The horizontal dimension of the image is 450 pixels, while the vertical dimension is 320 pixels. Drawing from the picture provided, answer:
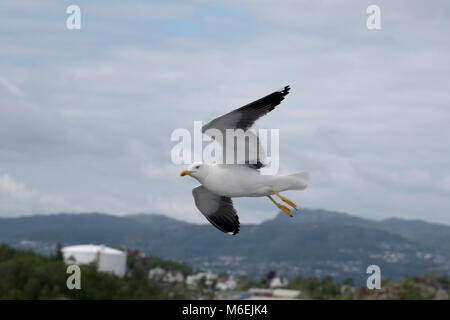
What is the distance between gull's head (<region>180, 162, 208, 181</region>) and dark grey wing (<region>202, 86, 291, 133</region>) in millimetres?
706

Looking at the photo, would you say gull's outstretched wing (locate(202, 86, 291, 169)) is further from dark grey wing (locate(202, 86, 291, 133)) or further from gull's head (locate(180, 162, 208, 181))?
gull's head (locate(180, 162, 208, 181))

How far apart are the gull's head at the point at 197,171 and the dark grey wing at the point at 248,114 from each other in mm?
706

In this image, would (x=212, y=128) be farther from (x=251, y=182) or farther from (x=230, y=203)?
(x=230, y=203)

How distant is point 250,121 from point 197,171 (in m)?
1.11

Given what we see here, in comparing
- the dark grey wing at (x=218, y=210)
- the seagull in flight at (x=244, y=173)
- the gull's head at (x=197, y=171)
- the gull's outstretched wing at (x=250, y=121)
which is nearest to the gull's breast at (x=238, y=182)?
the seagull in flight at (x=244, y=173)

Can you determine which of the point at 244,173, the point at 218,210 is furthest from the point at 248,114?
the point at 218,210

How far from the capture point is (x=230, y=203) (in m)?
13.0

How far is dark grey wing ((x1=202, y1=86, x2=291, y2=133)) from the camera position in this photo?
9.56 meters

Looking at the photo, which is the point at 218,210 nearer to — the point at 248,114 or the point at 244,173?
the point at 244,173

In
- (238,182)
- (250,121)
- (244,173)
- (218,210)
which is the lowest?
(218,210)

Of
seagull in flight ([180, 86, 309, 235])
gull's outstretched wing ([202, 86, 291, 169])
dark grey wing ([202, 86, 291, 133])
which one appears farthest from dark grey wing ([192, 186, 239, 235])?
dark grey wing ([202, 86, 291, 133])

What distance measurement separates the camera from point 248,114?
1030 centimetres
